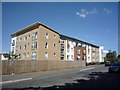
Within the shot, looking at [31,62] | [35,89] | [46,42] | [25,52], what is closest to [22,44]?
[25,52]

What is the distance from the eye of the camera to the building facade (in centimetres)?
3350

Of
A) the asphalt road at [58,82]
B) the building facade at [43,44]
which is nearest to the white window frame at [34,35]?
the building facade at [43,44]

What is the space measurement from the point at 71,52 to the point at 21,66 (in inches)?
1070

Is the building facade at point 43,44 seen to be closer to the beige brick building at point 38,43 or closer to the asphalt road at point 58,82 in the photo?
the beige brick building at point 38,43

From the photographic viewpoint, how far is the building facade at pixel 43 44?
33500mm

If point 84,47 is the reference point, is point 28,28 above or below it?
above

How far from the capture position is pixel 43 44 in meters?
33.9

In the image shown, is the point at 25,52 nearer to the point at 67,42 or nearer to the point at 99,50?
the point at 67,42

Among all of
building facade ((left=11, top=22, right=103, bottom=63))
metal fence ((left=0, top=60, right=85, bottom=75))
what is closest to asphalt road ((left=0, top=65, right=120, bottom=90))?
metal fence ((left=0, top=60, right=85, bottom=75))

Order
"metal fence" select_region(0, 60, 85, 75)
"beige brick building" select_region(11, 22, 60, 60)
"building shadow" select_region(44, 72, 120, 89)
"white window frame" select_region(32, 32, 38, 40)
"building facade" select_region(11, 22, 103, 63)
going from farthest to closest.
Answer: "white window frame" select_region(32, 32, 38, 40) < "building facade" select_region(11, 22, 103, 63) < "beige brick building" select_region(11, 22, 60, 60) < "metal fence" select_region(0, 60, 85, 75) < "building shadow" select_region(44, 72, 120, 89)

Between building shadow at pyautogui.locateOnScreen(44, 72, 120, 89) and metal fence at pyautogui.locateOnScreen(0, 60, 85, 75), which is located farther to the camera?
metal fence at pyautogui.locateOnScreen(0, 60, 85, 75)

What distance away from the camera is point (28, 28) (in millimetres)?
37469

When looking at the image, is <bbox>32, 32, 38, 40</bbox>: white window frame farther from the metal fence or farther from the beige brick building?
the metal fence

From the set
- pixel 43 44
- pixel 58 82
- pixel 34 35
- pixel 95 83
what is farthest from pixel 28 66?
pixel 34 35
